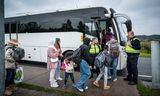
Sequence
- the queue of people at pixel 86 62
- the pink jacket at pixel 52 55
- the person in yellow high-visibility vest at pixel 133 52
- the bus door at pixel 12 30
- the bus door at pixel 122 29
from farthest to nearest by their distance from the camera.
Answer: the bus door at pixel 12 30 < the bus door at pixel 122 29 < the person in yellow high-visibility vest at pixel 133 52 < the pink jacket at pixel 52 55 < the queue of people at pixel 86 62

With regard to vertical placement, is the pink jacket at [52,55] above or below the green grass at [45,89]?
above

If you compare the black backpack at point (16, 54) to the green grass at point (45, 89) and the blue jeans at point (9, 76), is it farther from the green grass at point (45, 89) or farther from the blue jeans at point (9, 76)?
the green grass at point (45, 89)

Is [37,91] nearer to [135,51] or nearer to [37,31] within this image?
[135,51]

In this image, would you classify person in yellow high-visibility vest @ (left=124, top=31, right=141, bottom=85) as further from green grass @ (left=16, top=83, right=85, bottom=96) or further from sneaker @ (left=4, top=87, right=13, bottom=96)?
sneaker @ (left=4, top=87, right=13, bottom=96)

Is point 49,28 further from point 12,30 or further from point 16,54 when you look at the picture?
point 16,54

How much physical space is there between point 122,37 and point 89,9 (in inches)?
91.6

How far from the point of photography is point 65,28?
11.2 metres

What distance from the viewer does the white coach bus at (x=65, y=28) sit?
9867 mm

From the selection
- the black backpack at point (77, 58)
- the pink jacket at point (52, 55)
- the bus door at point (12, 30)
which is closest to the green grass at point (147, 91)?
the black backpack at point (77, 58)

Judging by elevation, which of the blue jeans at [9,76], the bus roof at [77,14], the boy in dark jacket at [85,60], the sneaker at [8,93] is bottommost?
the sneaker at [8,93]

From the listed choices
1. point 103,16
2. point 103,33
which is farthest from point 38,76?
point 103,16

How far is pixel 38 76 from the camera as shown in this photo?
927 centimetres

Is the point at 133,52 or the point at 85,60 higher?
the point at 133,52

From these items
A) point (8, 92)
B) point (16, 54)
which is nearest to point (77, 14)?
point (16, 54)
